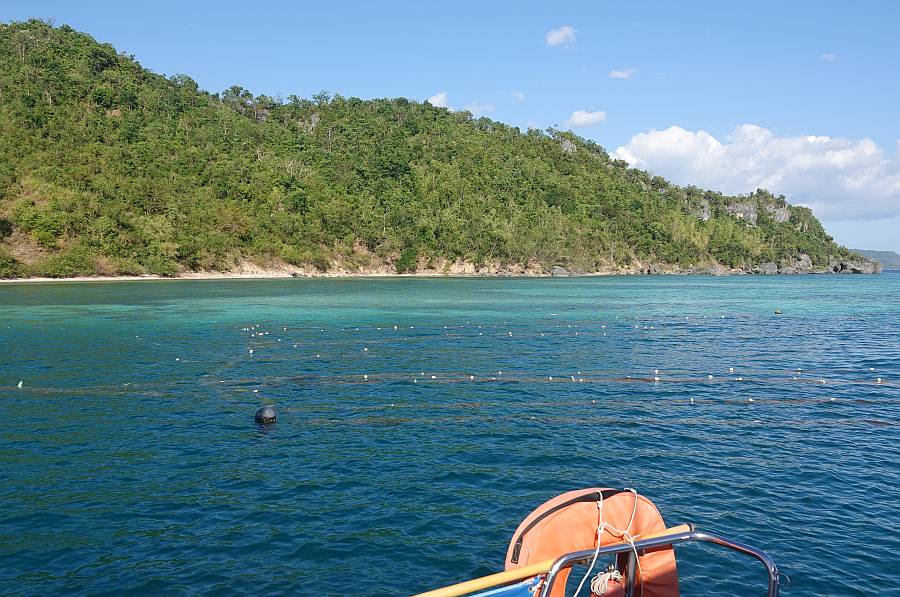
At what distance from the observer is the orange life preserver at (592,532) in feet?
26.5

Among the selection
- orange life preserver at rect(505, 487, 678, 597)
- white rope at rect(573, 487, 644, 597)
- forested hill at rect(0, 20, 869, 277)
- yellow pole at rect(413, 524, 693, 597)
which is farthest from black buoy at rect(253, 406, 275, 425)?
forested hill at rect(0, 20, 869, 277)

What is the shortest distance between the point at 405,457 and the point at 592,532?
9.42m

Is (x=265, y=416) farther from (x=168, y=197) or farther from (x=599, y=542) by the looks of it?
(x=168, y=197)

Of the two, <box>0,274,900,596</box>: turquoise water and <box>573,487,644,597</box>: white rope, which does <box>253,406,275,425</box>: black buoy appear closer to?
<box>0,274,900,596</box>: turquoise water

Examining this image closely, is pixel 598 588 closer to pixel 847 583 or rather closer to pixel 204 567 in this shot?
pixel 847 583

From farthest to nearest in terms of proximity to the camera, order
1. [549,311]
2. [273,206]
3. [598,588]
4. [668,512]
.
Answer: [273,206]
[549,311]
[668,512]
[598,588]

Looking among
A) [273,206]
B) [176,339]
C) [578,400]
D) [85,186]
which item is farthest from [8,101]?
[578,400]

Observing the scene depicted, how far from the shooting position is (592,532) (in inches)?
323

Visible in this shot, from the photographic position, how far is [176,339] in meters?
40.2

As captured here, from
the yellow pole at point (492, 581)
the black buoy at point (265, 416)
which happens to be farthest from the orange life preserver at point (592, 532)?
the black buoy at point (265, 416)

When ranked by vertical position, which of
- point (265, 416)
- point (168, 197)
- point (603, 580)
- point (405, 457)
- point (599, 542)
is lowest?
point (405, 457)

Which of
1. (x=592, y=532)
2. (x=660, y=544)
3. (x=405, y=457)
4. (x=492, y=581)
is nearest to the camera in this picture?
(x=492, y=581)

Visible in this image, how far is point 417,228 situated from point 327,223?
26.5 m

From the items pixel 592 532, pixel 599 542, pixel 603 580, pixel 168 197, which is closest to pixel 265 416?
pixel 603 580
